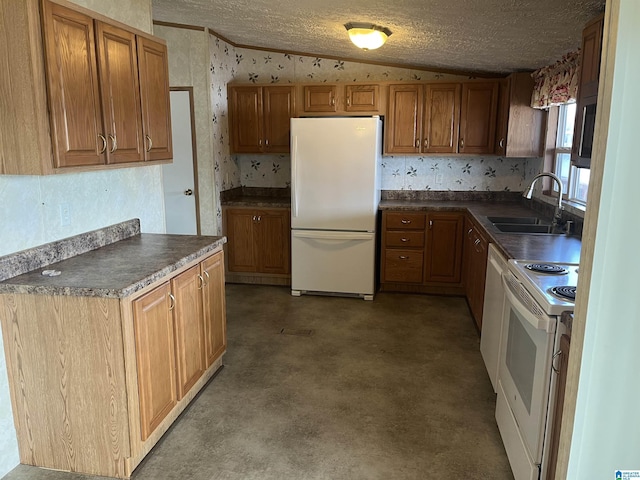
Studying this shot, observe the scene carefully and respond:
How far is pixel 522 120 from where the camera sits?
430 centimetres

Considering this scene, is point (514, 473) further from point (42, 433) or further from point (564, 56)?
point (564, 56)

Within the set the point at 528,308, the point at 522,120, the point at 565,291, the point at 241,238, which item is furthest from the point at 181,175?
the point at 565,291

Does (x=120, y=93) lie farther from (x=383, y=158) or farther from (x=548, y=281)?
(x=383, y=158)

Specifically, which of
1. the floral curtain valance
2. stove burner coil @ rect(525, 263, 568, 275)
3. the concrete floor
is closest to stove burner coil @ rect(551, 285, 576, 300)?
stove burner coil @ rect(525, 263, 568, 275)

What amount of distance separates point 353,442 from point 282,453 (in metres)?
0.37

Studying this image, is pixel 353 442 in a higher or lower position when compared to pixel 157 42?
lower

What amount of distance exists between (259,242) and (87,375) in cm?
293

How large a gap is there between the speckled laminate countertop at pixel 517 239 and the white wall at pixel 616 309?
55.7 inches

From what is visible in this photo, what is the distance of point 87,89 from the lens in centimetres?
215

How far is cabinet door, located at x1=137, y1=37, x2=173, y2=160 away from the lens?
8.65 ft

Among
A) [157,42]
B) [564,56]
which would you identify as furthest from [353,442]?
[564,56]

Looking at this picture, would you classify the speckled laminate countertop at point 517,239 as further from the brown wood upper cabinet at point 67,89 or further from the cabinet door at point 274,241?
the brown wood upper cabinet at point 67,89

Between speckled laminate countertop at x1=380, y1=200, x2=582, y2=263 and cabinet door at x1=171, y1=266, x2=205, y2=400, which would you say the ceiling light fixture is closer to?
speckled laminate countertop at x1=380, y1=200, x2=582, y2=263

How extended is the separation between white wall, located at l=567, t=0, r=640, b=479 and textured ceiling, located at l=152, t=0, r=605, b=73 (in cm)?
155
